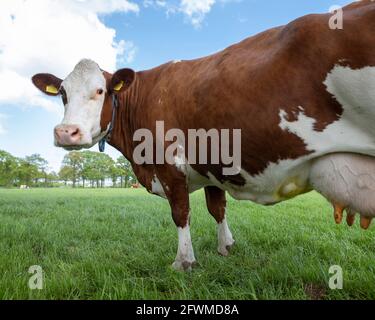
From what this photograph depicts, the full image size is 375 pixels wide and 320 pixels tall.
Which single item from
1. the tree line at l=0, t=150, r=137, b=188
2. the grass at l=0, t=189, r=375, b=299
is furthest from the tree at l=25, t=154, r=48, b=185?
the grass at l=0, t=189, r=375, b=299

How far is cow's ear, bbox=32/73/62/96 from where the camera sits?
5.29 m

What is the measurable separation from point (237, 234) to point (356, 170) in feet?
11.9

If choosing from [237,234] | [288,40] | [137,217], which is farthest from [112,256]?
[137,217]

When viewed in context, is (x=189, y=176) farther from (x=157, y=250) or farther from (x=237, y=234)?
(x=237, y=234)

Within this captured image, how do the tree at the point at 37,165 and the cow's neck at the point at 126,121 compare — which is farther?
the tree at the point at 37,165

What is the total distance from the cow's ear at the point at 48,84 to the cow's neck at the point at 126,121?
3.47ft

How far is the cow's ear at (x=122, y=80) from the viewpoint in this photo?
470 cm

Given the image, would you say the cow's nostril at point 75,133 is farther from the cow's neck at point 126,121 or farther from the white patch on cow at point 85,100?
the cow's neck at point 126,121

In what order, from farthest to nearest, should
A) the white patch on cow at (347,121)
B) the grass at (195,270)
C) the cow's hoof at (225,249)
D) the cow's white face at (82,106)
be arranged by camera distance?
1. the cow's hoof at (225,249)
2. the cow's white face at (82,106)
3. the grass at (195,270)
4. the white patch on cow at (347,121)

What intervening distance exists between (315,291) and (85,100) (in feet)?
11.2

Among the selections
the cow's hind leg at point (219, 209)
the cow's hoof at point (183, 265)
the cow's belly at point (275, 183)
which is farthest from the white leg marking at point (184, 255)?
the cow's hind leg at point (219, 209)

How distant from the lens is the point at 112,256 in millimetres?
4930
